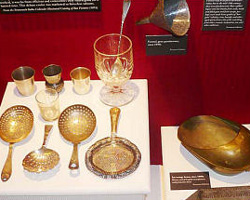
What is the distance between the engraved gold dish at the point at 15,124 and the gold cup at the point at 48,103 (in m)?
0.05

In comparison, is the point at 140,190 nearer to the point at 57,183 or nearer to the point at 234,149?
the point at 57,183

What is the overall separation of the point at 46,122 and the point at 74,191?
277 millimetres

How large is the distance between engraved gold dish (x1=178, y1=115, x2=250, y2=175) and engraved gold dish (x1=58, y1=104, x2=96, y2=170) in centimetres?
38

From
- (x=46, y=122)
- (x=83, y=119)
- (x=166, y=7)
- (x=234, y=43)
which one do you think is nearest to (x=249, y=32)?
(x=234, y=43)

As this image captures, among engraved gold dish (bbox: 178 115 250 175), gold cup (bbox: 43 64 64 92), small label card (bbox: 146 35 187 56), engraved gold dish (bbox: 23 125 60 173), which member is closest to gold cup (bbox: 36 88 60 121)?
gold cup (bbox: 43 64 64 92)

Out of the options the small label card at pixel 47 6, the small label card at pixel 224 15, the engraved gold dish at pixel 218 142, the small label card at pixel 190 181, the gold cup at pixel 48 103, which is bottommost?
Answer: the small label card at pixel 190 181

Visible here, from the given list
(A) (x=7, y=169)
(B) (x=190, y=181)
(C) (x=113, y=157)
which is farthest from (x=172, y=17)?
(A) (x=7, y=169)

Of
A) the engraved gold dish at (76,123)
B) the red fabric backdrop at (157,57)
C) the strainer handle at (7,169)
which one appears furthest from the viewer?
the red fabric backdrop at (157,57)

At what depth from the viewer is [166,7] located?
121 centimetres

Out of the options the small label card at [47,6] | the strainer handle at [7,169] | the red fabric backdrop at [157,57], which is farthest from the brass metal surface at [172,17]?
the strainer handle at [7,169]

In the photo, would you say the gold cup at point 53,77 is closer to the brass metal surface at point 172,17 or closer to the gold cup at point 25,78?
the gold cup at point 25,78

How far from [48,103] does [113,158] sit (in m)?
0.27

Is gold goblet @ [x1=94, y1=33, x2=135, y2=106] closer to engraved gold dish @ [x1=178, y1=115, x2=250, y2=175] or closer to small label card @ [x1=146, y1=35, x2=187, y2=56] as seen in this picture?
small label card @ [x1=146, y1=35, x2=187, y2=56]

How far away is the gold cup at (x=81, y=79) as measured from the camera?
1.31 meters
